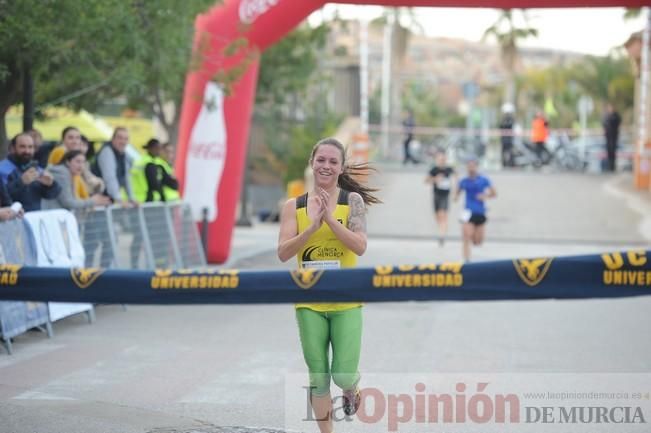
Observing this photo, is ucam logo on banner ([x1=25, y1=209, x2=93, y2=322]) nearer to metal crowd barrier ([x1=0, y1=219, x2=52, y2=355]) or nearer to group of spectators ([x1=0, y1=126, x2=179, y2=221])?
metal crowd barrier ([x1=0, y1=219, x2=52, y2=355])

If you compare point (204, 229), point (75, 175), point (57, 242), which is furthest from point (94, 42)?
point (204, 229)

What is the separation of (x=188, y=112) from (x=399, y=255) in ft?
16.3

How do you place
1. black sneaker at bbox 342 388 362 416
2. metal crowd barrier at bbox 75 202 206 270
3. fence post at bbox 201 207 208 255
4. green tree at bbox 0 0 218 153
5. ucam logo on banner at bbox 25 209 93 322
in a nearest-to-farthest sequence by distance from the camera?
black sneaker at bbox 342 388 362 416, ucam logo on banner at bbox 25 209 93 322, metal crowd barrier at bbox 75 202 206 270, green tree at bbox 0 0 218 153, fence post at bbox 201 207 208 255

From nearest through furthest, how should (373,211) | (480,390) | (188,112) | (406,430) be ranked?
1. (406,430)
2. (480,390)
3. (188,112)
4. (373,211)

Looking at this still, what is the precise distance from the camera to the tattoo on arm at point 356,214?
683 centimetres

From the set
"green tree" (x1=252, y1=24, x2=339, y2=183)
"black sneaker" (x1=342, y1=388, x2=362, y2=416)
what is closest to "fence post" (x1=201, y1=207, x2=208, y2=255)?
"green tree" (x1=252, y1=24, x2=339, y2=183)

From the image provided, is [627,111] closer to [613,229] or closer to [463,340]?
[613,229]

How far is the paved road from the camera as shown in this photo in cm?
820

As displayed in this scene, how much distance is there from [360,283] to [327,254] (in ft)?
2.16

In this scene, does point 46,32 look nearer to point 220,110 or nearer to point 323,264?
point 220,110

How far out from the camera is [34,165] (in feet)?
39.6

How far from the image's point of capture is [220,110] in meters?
18.5

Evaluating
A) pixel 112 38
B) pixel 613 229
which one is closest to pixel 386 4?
pixel 112 38

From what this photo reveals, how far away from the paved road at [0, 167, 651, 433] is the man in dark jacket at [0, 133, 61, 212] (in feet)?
4.38
